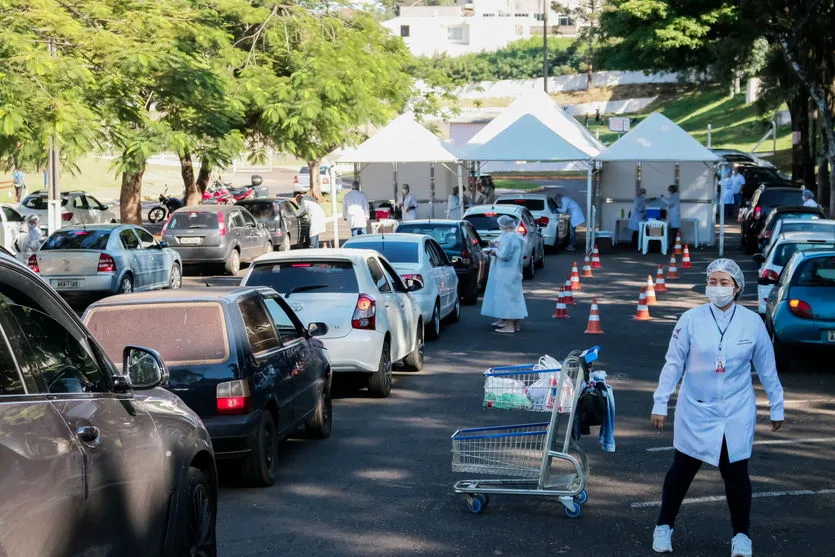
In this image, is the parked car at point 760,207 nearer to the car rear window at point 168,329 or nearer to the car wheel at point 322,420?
the car wheel at point 322,420

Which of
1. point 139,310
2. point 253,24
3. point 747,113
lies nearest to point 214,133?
point 253,24

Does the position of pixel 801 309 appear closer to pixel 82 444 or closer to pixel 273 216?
pixel 82 444

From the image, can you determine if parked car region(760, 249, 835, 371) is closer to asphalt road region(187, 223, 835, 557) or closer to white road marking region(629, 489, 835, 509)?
asphalt road region(187, 223, 835, 557)

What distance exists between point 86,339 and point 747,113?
7370 cm

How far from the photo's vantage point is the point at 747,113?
74.5 m

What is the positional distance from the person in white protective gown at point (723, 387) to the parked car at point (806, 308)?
7.15 meters

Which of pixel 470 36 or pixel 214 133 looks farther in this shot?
pixel 470 36

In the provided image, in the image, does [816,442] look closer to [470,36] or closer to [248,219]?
[248,219]

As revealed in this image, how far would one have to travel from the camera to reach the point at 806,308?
45.2ft

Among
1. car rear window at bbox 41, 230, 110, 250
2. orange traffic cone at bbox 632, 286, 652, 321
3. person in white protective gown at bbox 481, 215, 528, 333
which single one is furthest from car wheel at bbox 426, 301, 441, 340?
car rear window at bbox 41, 230, 110, 250

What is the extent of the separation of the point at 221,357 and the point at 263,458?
0.81 metres

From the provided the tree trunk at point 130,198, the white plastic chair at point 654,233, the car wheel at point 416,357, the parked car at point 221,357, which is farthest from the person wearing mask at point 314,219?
the parked car at point 221,357

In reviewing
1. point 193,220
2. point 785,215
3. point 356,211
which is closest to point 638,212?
point 785,215

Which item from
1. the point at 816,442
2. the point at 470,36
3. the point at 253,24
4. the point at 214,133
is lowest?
the point at 816,442
